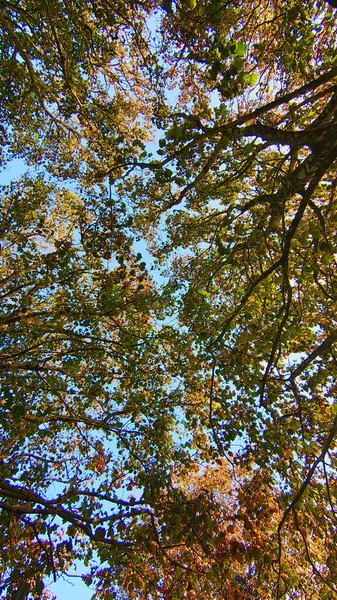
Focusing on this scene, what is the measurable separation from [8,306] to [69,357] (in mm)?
2351

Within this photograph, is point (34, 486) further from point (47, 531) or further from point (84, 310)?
point (84, 310)

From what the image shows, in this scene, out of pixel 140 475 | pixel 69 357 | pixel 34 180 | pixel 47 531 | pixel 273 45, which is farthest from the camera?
pixel 34 180

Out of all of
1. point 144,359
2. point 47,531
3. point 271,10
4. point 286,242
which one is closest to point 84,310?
point 144,359

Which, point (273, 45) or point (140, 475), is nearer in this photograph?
point (140, 475)

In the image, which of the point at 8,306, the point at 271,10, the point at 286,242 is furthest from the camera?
the point at 8,306

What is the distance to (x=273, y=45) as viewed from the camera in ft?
19.3

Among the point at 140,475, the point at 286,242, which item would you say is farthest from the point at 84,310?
the point at 286,242

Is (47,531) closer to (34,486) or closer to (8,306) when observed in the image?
(34,486)

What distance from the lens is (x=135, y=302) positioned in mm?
6949

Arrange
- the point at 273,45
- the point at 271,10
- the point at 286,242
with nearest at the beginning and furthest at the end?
1. the point at 286,242
2. the point at 273,45
3. the point at 271,10

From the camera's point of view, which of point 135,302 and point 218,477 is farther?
point 218,477

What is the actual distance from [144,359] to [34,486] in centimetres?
329

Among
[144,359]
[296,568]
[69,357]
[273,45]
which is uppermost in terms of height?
[273,45]

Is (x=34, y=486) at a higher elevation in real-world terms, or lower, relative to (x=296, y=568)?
higher
